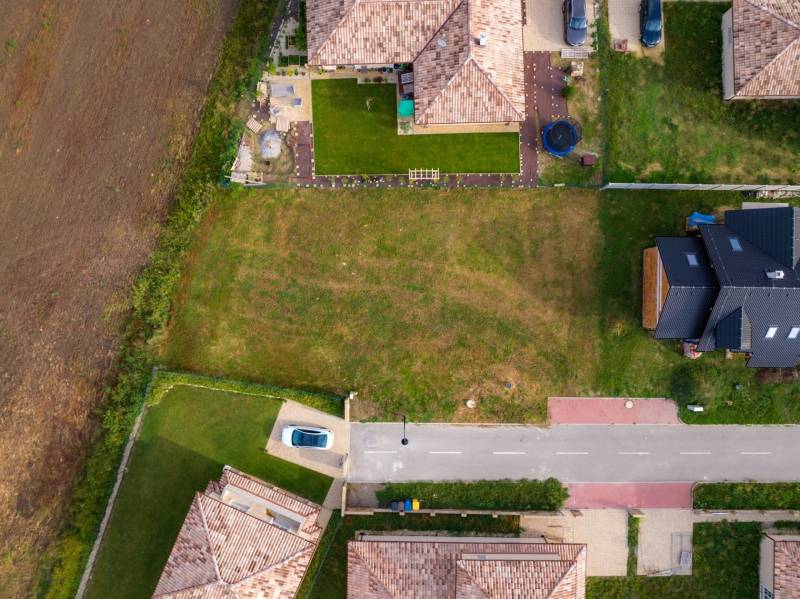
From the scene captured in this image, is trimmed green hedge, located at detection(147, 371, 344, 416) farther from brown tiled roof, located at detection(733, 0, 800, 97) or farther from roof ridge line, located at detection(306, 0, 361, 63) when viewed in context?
brown tiled roof, located at detection(733, 0, 800, 97)

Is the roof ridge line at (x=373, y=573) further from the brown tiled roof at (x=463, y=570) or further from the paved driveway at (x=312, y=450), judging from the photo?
the paved driveway at (x=312, y=450)

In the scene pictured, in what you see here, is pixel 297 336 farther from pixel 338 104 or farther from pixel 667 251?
pixel 667 251

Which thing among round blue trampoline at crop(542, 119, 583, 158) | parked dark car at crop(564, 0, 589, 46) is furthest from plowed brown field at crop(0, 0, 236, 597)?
round blue trampoline at crop(542, 119, 583, 158)

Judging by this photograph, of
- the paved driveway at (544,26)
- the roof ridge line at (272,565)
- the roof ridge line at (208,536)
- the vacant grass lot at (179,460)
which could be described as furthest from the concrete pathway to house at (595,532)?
the paved driveway at (544,26)

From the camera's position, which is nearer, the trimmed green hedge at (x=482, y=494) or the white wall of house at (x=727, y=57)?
the white wall of house at (x=727, y=57)

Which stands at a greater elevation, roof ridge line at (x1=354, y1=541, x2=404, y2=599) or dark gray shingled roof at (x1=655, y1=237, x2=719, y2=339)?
dark gray shingled roof at (x1=655, y1=237, x2=719, y2=339)

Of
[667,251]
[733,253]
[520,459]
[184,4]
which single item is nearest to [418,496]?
[520,459]
